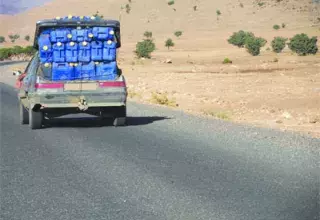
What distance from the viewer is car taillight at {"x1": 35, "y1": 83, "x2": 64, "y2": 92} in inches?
594

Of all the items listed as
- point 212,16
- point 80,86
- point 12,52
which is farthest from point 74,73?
point 212,16

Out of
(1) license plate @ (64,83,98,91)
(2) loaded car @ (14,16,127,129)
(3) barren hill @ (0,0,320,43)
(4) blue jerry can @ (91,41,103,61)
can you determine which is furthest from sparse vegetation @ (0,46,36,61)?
(1) license plate @ (64,83,98,91)

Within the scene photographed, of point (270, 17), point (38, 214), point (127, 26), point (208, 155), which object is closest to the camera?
point (38, 214)

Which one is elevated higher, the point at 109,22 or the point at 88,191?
the point at 109,22

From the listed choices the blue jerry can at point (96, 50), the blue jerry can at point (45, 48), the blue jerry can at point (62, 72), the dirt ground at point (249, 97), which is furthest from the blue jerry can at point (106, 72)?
the dirt ground at point (249, 97)

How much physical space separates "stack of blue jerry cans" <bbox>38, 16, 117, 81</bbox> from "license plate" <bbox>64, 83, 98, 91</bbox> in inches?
14.7

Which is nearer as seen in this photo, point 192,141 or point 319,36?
point 192,141

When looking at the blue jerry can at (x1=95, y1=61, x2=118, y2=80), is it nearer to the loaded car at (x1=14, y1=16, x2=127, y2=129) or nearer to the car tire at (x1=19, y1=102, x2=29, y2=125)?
the loaded car at (x1=14, y1=16, x2=127, y2=129)

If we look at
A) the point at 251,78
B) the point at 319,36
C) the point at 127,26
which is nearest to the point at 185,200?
the point at 251,78

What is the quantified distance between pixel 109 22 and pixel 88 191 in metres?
8.52

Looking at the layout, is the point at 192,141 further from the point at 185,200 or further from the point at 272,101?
the point at 272,101

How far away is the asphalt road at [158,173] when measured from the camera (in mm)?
7293

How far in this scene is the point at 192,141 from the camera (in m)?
13.6

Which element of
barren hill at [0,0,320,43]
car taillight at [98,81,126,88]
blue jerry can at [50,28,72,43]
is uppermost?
barren hill at [0,0,320,43]
